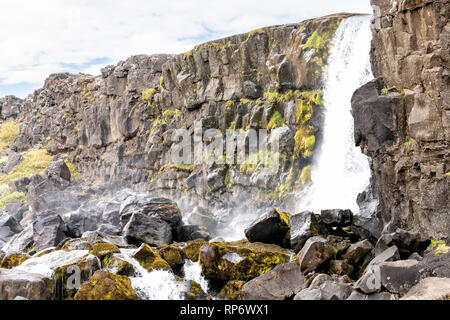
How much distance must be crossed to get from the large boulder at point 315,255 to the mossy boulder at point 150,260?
16.8ft

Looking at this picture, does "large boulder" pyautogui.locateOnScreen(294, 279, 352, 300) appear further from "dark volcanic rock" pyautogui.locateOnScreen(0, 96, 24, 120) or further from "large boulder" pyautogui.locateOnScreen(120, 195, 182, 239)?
"dark volcanic rock" pyautogui.locateOnScreen(0, 96, 24, 120)

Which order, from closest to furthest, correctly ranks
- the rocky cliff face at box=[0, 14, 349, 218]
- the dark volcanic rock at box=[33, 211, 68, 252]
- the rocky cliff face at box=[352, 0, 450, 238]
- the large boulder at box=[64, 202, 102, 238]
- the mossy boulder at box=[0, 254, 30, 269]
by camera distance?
the rocky cliff face at box=[352, 0, 450, 238] → the mossy boulder at box=[0, 254, 30, 269] → the dark volcanic rock at box=[33, 211, 68, 252] → the large boulder at box=[64, 202, 102, 238] → the rocky cliff face at box=[0, 14, 349, 218]

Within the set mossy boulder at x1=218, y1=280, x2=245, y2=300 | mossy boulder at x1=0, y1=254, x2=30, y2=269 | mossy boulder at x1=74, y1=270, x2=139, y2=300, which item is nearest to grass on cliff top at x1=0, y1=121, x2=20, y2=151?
mossy boulder at x1=0, y1=254, x2=30, y2=269

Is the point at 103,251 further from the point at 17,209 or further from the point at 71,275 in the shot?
the point at 17,209

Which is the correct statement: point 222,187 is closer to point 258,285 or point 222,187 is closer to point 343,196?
point 343,196

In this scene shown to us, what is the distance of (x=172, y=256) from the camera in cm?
1698

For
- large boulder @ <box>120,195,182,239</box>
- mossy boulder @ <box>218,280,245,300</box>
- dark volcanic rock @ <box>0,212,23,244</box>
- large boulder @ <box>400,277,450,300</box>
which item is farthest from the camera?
dark volcanic rock @ <box>0,212,23,244</box>

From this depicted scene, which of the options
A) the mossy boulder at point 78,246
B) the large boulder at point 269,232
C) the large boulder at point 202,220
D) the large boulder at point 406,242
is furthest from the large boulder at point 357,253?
the large boulder at point 202,220

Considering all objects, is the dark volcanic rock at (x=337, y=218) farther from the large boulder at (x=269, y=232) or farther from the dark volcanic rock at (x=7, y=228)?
the dark volcanic rock at (x=7, y=228)

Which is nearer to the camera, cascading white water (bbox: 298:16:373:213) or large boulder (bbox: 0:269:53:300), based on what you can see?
large boulder (bbox: 0:269:53:300)

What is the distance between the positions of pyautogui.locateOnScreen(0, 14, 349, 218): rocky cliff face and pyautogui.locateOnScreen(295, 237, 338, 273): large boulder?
15.9 m

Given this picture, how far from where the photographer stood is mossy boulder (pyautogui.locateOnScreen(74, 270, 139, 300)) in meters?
12.2

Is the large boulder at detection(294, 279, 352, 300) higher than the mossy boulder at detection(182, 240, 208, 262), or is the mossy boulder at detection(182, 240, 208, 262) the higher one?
the large boulder at detection(294, 279, 352, 300)

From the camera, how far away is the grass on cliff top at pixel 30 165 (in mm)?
65450
